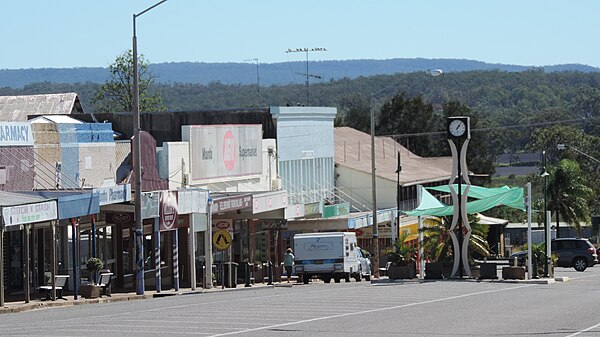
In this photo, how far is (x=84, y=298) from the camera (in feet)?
113

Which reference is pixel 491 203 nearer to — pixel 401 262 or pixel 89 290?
pixel 401 262

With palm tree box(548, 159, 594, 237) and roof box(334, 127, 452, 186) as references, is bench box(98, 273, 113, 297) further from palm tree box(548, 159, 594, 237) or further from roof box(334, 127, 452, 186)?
palm tree box(548, 159, 594, 237)

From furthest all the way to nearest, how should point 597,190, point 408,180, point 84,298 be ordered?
point 597,190 < point 408,180 < point 84,298

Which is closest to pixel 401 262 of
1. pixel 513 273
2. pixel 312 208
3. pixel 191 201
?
pixel 513 273

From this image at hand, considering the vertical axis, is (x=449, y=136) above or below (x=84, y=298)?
above

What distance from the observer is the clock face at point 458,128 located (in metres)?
43.0

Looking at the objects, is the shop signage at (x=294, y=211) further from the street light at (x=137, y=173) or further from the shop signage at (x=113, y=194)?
the street light at (x=137, y=173)

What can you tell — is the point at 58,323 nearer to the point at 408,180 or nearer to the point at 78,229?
the point at 78,229

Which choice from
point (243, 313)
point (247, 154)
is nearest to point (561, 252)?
point (247, 154)

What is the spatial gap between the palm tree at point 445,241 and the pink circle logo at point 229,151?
A: 38.8ft

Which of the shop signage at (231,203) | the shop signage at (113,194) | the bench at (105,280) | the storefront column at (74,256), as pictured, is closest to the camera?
the storefront column at (74,256)

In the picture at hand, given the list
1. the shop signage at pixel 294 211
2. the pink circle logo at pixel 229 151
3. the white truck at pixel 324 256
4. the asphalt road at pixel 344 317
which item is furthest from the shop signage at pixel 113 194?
the shop signage at pixel 294 211

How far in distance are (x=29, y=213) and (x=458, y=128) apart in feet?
59.9

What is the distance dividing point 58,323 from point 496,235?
6998 cm
